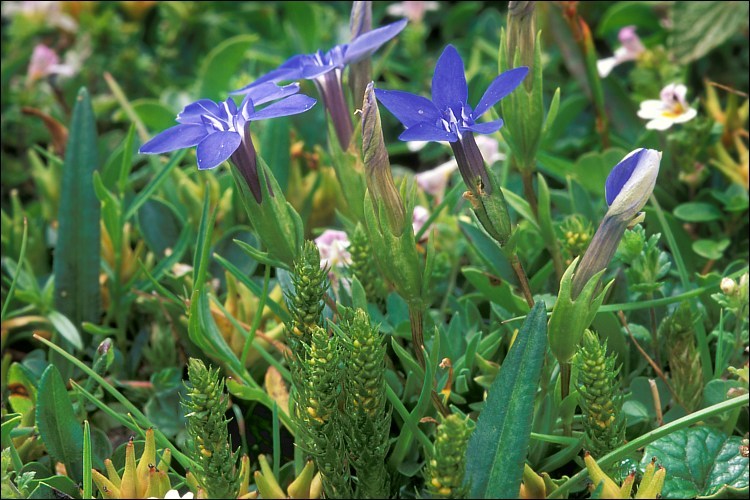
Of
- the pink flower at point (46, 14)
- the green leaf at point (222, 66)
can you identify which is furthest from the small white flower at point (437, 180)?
the pink flower at point (46, 14)

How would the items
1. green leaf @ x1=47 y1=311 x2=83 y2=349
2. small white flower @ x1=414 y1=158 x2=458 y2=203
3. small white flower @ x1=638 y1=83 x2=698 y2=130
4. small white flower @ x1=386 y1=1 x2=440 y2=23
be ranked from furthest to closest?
small white flower @ x1=386 y1=1 x2=440 y2=23 < small white flower @ x1=414 y1=158 x2=458 y2=203 < small white flower @ x1=638 y1=83 x2=698 y2=130 < green leaf @ x1=47 y1=311 x2=83 y2=349

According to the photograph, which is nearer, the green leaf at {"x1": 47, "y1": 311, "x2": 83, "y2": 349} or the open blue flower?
the open blue flower

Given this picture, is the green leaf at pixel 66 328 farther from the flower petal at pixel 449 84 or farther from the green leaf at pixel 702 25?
the green leaf at pixel 702 25

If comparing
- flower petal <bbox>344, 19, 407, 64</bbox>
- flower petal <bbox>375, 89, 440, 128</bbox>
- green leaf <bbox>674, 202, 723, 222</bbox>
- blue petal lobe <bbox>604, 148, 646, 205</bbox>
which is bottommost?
green leaf <bbox>674, 202, 723, 222</bbox>

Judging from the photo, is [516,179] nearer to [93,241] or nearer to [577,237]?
[577,237]

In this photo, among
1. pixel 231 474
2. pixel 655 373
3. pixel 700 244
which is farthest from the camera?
pixel 700 244

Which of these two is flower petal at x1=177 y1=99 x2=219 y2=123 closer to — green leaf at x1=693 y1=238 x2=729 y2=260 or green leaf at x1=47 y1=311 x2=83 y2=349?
green leaf at x1=47 y1=311 x2=83 y2=349

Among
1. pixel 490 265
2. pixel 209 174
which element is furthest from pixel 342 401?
pixel 209 174

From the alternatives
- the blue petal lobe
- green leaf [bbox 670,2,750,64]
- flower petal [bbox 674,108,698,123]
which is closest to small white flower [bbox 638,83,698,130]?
flower petal [bbox 674,108,698,123]
